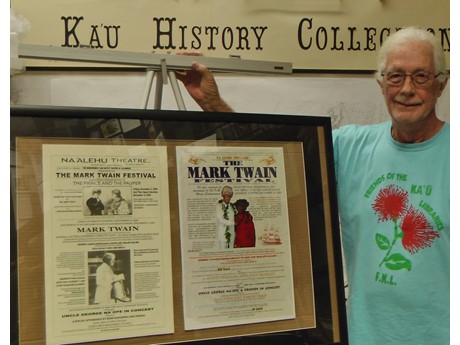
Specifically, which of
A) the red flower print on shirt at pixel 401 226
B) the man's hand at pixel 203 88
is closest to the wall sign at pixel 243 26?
the man's hand at pixel 203 88

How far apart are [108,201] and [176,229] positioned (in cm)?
14

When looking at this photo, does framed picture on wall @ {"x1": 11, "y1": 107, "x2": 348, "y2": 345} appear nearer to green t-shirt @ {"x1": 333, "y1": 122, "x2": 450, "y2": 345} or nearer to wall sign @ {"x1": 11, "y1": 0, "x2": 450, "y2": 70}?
green t-shirt @ {"x1": 333, "y1": 122, "x2": 450, "y2": 345}

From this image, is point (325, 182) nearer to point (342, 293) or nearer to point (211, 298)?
point (342, 293)

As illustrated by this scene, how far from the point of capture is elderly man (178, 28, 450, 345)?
1.09 meters

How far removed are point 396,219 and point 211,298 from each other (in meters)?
0.52

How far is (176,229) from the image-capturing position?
2.90ft

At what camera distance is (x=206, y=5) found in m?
1.65

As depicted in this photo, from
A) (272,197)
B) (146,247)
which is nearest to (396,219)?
(272,197)

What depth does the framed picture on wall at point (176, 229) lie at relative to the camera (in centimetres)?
→ 80

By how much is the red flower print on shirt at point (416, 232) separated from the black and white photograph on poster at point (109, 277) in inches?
26.2

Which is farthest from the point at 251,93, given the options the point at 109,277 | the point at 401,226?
the point at 109,277

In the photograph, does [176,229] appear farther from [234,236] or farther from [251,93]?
[251,93]

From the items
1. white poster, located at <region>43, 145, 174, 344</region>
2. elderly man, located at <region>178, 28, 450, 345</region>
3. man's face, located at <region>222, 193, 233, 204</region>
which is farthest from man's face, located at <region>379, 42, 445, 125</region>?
white poster, located at <region>43, 145, 174, 344</region>

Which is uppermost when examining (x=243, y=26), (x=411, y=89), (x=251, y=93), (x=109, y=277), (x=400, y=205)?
(x=243, y=26)
